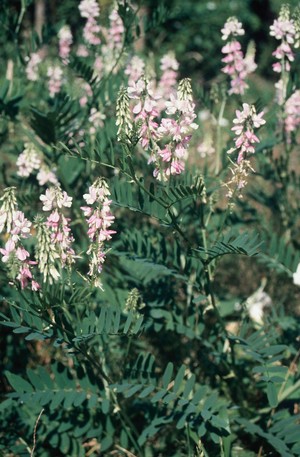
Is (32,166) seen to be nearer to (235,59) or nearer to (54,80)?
(54,80)

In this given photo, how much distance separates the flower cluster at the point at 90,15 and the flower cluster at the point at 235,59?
2.02 ft

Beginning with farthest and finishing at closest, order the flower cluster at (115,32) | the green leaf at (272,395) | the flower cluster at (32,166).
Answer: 1. the flower cluster at (115,32)
2. the flower cluster at (32,166)
3. the green leaf at (272,395)

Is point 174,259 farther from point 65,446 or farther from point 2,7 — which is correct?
point 2,7

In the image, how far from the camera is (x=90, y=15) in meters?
2.62

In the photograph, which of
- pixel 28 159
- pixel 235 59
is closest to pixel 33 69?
pixel 28 159

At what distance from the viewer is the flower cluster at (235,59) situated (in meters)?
2.17

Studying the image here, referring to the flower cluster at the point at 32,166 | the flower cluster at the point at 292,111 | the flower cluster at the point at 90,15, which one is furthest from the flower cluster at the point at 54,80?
the flower cluster at the point at 292,111

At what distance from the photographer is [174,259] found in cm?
209

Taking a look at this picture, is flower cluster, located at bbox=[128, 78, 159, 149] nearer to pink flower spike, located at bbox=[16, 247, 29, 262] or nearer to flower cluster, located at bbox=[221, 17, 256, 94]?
pink flower spike, located at bbox=[16, 247, 29, 262]

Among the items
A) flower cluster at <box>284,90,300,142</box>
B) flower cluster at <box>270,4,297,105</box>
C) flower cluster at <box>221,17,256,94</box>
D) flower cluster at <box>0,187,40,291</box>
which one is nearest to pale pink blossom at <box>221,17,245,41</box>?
flower cluster at <box>221,17,256,94</box>

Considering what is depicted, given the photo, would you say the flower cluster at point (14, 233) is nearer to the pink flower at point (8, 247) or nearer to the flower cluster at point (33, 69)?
the pink flower at point (8, 247)

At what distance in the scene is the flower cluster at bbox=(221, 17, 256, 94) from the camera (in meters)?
2.17

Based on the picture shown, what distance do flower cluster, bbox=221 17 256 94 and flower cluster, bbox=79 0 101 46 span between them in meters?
0.62

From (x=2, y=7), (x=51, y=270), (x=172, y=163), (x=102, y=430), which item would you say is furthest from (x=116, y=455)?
(x=2, y=7)
